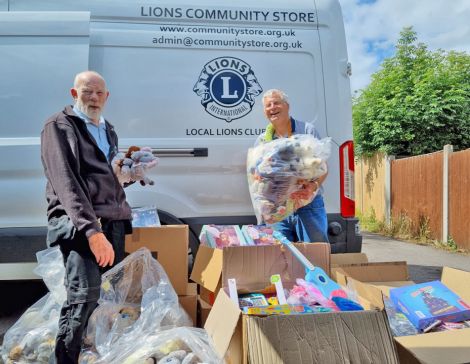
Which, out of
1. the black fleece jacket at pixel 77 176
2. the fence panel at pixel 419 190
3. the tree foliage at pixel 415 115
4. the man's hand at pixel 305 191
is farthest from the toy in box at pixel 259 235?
the tree foliage at pixel 415 115

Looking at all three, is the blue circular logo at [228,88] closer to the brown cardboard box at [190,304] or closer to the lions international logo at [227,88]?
the lions international logo at [227,88]

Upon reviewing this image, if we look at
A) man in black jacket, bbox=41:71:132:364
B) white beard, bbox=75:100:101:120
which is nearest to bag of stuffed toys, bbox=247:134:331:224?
man in black jacket, bbox=41:71:132:364

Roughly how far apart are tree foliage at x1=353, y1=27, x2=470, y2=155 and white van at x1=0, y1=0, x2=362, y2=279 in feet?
23.8

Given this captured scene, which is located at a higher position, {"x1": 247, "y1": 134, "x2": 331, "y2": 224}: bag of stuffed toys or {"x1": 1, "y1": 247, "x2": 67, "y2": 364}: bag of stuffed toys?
{"x1": 247, "y1": 134, "x2": 331, "y2": 224}: bag of stuffed toys

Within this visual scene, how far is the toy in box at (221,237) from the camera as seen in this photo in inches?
101

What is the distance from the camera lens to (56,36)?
291 cm

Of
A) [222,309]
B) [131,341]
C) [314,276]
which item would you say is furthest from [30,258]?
[314,276]

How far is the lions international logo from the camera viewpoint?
9.80 feet

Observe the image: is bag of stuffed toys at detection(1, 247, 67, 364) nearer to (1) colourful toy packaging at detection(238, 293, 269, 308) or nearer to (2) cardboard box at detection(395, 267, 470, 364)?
(1) colourful toy packaging at detection(238, 293, 269, 308)

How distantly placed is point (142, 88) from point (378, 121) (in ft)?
27.9

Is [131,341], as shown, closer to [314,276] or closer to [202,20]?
[314,276]

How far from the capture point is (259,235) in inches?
103

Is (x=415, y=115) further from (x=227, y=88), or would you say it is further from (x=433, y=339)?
(x=433, y=339)

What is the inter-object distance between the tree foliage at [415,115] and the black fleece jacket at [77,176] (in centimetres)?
877
